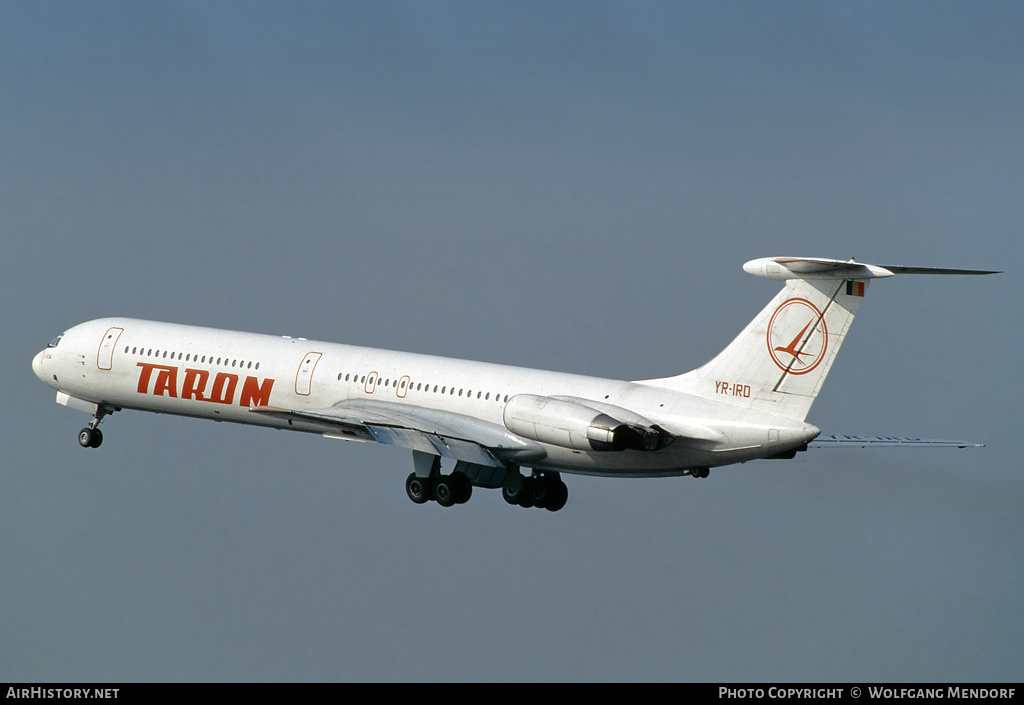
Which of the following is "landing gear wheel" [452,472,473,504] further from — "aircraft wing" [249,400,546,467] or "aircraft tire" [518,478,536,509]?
"aircraft wing" [249,400,546,467]

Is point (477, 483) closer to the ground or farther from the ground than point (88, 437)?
closer to the ground

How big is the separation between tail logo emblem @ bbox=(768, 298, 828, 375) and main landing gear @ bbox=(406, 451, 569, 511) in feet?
30.0

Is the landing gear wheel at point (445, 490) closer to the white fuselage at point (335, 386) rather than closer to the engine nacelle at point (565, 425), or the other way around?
the white fuselage at point (335, 386)

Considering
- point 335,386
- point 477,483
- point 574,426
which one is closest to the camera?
point 574,426

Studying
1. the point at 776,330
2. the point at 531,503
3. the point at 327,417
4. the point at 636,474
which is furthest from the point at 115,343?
the point at 776,330

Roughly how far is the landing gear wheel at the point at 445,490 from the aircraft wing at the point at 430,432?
198cm

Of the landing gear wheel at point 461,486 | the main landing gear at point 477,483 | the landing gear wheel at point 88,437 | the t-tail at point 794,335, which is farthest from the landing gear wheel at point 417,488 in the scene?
the landing gear wheel at point 88,437

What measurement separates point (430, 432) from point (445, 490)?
241 centimetres

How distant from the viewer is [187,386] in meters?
50.2

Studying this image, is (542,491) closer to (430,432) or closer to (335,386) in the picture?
(430,432)

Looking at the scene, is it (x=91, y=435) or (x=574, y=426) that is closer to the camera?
(x=574, y=426)

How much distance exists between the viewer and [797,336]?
128ft

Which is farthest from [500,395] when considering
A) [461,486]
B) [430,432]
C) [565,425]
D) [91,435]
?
[91,435]

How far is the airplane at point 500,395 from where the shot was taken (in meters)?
39.0
